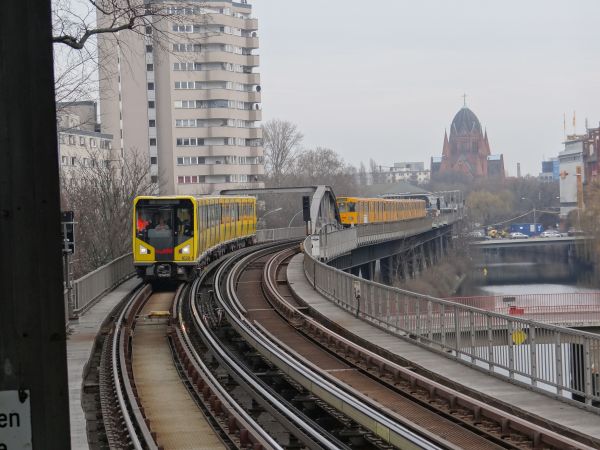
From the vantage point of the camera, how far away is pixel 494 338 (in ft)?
59.2

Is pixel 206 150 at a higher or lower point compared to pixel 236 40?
lower

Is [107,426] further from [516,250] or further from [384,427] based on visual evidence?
[516,250]

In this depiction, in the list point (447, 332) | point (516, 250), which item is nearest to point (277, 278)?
point (447, 332)

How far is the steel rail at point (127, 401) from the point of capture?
13.7 meters

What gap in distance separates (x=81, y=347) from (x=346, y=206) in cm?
5739

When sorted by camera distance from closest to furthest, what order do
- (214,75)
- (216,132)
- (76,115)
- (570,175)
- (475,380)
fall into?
(475,380)
(76,115)
(214,75)
(216,132)
(570,175)

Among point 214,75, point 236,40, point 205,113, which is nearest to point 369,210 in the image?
point 205,113

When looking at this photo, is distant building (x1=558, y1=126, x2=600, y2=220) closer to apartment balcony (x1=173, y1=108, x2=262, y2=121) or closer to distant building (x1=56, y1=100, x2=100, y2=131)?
apartment balcony (x1=173, y1=108, x2=262, y2=121)

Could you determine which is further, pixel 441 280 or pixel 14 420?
pixel 441 280

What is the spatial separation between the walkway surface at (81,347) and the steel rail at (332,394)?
353cm

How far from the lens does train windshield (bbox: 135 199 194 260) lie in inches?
1416

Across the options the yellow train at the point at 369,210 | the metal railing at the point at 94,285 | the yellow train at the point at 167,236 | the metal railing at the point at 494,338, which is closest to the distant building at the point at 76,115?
the yellow train at the point at 167,236

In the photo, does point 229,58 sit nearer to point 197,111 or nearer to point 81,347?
point 197,111

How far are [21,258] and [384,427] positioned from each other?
1024 centimetres
